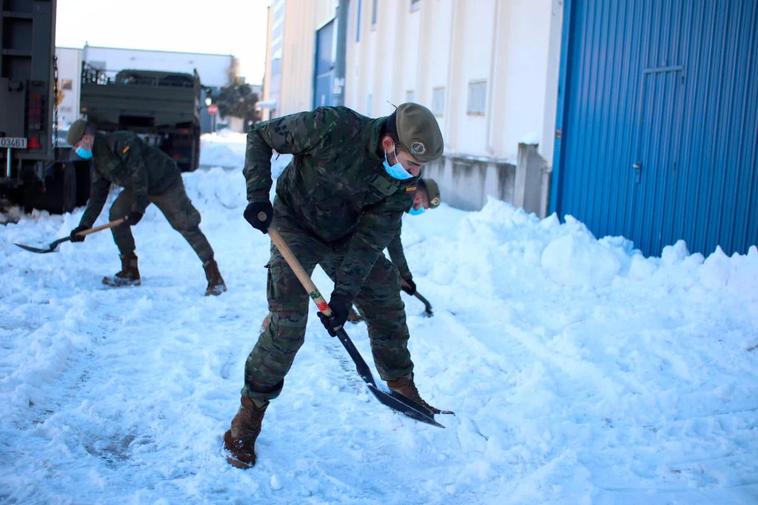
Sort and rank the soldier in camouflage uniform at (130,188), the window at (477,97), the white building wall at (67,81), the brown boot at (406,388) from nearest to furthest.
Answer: the brown boot at (406,388), the soldier in camouflage uniform at (130,188), the window at (477,97), the white building wall at (67,81)

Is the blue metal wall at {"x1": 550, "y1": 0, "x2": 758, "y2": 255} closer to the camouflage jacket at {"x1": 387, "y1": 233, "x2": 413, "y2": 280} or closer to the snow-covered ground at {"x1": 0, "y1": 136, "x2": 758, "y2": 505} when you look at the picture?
the snow-covered ground at {"x1": 0, "y1": 136, "x2": 758, "y2": 505}

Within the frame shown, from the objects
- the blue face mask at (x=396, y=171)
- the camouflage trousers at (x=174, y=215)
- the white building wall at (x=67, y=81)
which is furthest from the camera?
the white building wall at (x=67, y=81)

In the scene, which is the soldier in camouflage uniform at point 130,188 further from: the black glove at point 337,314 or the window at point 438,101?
the window at point 438,101

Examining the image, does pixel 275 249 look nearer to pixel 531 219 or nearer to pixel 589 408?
pixel 589 408

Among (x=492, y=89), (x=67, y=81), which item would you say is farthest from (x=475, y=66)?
(x=67, y=81)

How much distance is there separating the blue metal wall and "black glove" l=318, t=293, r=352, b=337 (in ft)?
15.6

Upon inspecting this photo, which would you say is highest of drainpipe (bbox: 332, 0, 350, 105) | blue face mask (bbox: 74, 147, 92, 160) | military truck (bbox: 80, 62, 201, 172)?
drainpipe (bbox: 332, 0, 350, 105)

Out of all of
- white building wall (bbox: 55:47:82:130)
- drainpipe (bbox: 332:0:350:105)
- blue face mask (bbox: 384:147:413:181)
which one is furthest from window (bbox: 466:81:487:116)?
white building wall (bbox: 55:47:82:130)

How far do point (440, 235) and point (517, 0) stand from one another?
388cm

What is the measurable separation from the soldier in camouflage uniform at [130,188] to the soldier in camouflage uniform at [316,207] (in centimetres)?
349

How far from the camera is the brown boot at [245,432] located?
12.0 ft

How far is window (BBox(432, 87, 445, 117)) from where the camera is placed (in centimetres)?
1538

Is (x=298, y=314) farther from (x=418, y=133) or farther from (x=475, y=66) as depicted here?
(x=475, y=66)

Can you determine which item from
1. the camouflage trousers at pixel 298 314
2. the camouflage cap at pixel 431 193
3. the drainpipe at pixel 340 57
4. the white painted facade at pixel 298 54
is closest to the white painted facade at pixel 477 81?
the drainpipe at pixel 340 57
